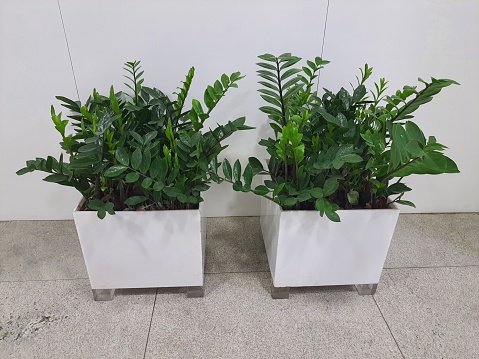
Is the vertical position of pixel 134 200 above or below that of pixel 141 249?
above

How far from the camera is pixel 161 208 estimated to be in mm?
1197

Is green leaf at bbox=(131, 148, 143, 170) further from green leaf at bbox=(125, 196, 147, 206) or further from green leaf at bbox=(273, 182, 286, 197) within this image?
green leaf at bbox=(273, 182, 286, 197)

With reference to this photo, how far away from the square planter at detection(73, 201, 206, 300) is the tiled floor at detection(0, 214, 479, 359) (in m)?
0.10

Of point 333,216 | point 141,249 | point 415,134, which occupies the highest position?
point 415,134

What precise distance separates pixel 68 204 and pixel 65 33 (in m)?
0.81

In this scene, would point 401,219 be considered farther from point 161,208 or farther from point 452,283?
point 161,208

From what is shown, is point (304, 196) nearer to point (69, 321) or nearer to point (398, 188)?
point (398, 188)

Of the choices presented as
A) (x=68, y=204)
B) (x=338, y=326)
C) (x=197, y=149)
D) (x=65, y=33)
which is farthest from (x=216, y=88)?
(x=68, y=204)

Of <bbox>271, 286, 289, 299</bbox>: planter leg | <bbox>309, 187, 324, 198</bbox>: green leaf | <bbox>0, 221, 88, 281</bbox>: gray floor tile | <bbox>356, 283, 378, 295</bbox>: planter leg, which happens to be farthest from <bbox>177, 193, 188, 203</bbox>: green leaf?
<bbox>356, 283, 378, 295</bbox>: planter leg

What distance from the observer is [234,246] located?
160 centimetres

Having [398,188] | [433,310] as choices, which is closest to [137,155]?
[398,188]

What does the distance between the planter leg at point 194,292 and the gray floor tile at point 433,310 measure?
0.68 m

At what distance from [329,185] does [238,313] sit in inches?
22.9

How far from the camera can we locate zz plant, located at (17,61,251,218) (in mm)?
1032
